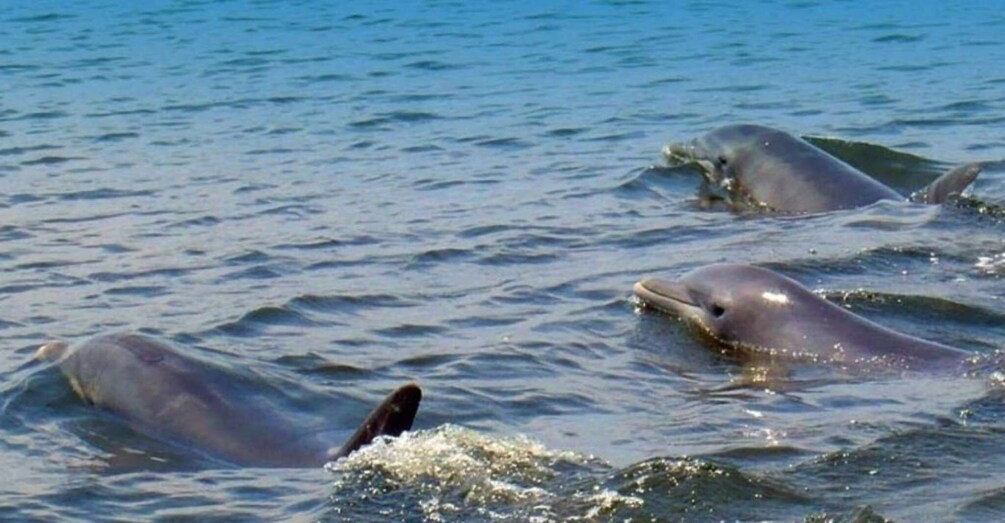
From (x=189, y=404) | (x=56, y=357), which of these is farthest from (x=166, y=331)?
(x=189, y=404)

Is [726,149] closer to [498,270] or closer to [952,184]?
[952,184]

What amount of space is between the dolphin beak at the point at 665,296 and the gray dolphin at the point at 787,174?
3.45 meters

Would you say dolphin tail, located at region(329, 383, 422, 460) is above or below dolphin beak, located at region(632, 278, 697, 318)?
above

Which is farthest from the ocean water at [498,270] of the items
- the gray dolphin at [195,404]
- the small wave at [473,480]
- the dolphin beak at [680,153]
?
the dolphin beak at [680,153]

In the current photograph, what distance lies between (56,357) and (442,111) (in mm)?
12158

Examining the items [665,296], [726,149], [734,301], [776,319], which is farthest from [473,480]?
[726,149]

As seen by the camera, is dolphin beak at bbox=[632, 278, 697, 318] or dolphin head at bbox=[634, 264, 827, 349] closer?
dolphin head at bbox=[634, 264, 827, 349]

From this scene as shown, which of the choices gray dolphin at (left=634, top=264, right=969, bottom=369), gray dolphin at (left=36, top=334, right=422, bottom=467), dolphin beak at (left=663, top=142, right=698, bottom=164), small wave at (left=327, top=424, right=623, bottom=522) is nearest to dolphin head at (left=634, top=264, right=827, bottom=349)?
gray dolphin at (left=634, top=264, right=969, bottom=369)

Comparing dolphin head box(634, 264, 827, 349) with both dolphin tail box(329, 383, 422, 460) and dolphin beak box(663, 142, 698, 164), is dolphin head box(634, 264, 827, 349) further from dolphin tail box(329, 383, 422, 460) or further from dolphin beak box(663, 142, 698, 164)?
dolphin beak box(663, 142, 698, 164)

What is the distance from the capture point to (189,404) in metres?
9.61

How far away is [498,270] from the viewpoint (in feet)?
Result: 44.5

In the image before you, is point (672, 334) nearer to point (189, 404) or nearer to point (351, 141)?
point (189, 404)

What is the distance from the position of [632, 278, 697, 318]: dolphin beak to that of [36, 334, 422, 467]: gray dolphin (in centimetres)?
324

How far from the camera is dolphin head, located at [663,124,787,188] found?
17078 millimetres
